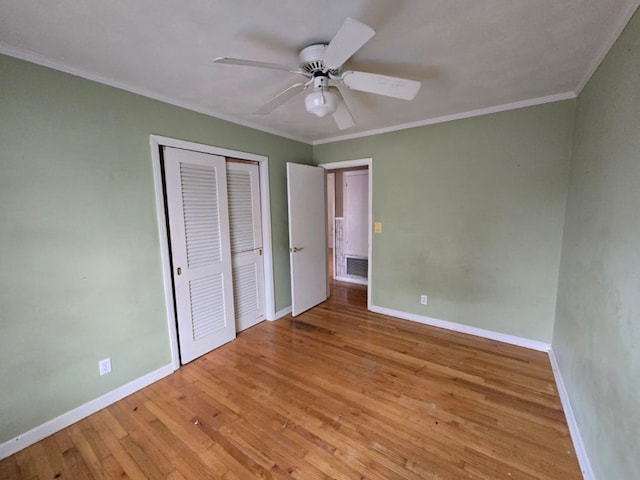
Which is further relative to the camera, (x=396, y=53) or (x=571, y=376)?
(x=571, y=376)

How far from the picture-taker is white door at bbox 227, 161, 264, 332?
2.86 metres

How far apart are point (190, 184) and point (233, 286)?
1.19 meters

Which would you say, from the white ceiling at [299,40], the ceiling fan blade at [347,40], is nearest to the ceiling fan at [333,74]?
the ceiling fan blade at [347,40]

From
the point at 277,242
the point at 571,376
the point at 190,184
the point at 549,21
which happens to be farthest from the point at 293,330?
the point at 549,21

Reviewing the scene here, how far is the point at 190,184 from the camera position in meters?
→ 2.36

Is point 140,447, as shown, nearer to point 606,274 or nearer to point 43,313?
point 43,313

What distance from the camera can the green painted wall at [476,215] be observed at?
2371 mm

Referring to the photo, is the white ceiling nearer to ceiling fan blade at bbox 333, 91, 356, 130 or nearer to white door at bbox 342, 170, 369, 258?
ceiling fan blade at bbox 333, 91, 356, 130

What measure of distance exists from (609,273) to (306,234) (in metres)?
2.71

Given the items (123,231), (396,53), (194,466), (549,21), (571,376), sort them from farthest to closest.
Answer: (123,231), (571,376), (396,53), (194,466), (549,21)

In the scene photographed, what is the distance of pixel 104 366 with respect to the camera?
192cm

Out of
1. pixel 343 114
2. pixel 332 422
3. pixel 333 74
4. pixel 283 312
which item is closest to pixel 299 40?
pixel 333 74

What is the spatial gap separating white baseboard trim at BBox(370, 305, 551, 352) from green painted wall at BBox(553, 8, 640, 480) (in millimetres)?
658

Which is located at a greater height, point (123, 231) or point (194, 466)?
point (123, 231)
